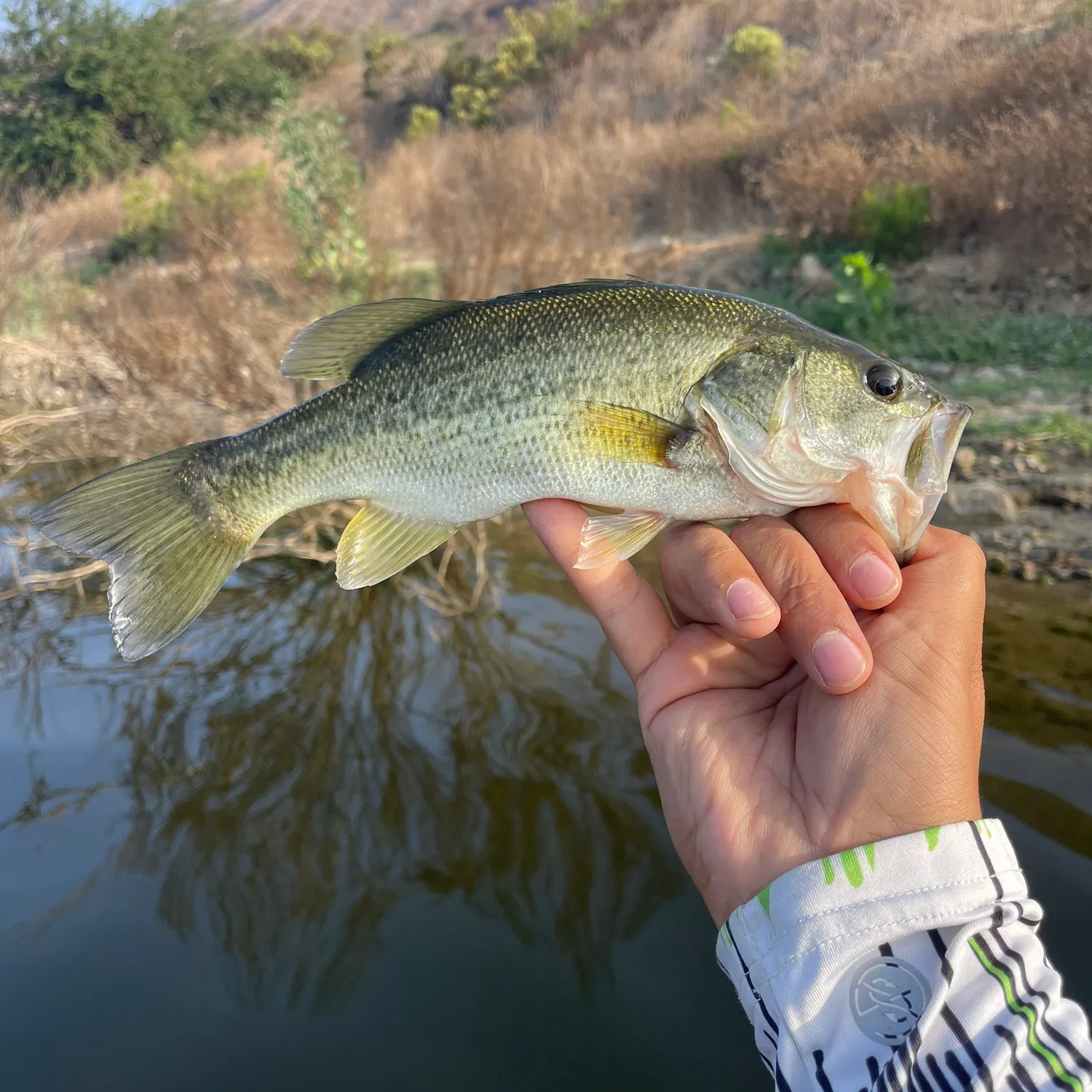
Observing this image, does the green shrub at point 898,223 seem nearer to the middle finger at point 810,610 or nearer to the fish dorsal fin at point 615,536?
the fish dorsal fin at point 615,536

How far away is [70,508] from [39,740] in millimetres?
3277

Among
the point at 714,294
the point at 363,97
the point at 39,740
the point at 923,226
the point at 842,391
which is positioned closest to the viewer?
the point at 842,391

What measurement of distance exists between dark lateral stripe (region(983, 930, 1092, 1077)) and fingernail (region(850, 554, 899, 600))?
70 cm

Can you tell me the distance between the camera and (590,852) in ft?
12.3

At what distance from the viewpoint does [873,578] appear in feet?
5.75

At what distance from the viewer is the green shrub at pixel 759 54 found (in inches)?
912

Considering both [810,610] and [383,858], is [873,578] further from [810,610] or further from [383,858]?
[383,858]

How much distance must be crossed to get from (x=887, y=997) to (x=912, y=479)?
3.76 feet

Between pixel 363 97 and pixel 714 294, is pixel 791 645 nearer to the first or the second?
pixel 714 294

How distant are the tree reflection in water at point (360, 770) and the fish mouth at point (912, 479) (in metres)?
2.27

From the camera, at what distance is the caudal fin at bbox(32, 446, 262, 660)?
2281 mm

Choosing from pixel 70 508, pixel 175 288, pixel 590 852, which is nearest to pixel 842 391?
pixel 70 508

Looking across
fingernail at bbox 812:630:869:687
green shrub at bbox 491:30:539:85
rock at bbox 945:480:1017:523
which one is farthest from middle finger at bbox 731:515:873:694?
green shrub at bbox 491:30:539:85

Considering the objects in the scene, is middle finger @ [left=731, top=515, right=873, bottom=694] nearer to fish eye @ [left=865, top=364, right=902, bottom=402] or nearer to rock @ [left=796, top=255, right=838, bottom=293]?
fish eye @ [left=865, top=364, right=902, bottom=402]
